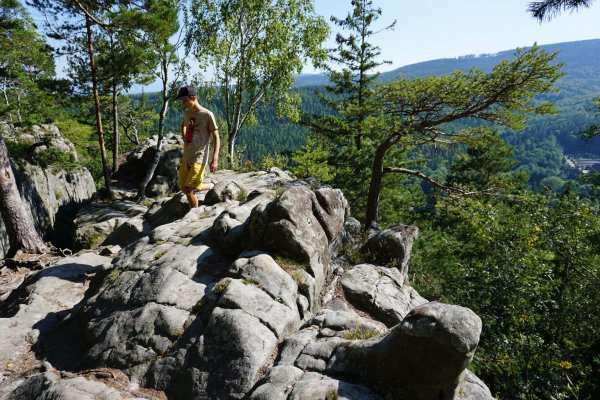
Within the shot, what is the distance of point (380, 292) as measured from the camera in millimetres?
8867

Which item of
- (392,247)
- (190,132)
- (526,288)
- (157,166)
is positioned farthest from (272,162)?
(526,288)

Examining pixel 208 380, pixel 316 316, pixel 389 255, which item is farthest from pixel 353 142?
pixel 208 380

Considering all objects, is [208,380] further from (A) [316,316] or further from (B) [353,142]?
(B) [353,142]

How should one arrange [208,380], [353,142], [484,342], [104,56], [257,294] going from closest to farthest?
1. [208,380]
2. [257,294]
3. [484,342]
4. [104,56]
5. [353,142]

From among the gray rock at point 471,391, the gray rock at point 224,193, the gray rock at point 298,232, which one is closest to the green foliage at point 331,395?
the gray rock at point 471,391

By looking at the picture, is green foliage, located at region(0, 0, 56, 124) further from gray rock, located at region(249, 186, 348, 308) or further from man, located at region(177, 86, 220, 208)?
gray rock, located at region(249, 186, 348, 308)

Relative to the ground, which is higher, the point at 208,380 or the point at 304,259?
the point at 304,259

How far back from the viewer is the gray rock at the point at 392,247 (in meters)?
10.3

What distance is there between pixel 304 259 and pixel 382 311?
244cm

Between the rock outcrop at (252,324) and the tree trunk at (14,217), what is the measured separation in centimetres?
315

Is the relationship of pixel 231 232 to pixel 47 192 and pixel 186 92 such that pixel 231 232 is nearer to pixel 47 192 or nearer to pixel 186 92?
pixel 186 92

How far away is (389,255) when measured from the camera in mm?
10344

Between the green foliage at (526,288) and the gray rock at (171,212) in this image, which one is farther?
the gray rock at (171,212)

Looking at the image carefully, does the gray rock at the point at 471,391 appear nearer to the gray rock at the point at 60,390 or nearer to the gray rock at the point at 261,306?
the gray rock at the point at 261,306
